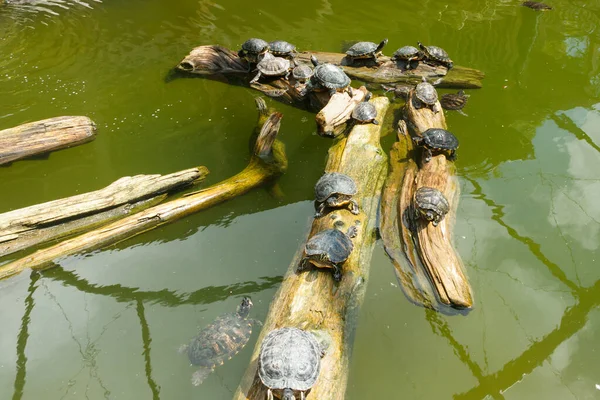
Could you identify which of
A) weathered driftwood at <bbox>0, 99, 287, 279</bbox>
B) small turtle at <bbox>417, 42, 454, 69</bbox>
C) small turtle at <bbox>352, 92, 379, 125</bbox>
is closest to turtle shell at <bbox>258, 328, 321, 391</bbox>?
weathered driftwood at <bbox>0, 99, 287, 279</bbox>

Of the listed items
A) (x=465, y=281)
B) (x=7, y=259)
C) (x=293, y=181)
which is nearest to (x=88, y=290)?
(x=7, y=259)

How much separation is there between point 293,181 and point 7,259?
9.10ft

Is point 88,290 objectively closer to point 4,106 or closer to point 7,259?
point 7,259

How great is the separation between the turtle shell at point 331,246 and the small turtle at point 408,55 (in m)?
3.91

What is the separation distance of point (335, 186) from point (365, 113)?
1.51 meters

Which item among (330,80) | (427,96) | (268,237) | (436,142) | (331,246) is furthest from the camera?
(330,80)

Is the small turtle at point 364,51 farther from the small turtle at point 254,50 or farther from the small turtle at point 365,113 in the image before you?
the small turtle at point 365,113

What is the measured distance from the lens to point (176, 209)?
3801 mm

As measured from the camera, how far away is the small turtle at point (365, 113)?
15.4 feet

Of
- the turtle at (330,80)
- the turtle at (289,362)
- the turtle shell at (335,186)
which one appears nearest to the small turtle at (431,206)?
the turtle shell at (335,186)

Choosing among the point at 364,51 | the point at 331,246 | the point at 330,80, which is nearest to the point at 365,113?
the point at 330,80

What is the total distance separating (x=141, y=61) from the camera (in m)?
6.73

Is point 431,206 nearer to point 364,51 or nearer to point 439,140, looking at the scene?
point 439,140

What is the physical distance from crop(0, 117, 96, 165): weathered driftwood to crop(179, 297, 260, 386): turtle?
324cm
